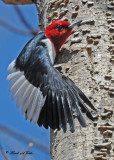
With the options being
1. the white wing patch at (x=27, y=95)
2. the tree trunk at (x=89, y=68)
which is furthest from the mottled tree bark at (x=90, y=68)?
the white wing patch at (x=27, y=95)

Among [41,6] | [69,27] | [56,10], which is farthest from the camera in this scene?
[41,6]

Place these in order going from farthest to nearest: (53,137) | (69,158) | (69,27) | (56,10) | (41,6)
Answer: (41,6)
(56,10)
(69,27)
(53,137)
(69,158)

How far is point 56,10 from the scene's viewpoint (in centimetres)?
234

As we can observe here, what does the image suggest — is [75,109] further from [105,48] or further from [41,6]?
[41,6]

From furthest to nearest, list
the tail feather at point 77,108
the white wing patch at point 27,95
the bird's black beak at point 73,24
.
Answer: the bird's black beak at point 73,24
the white wing patch at point 27,95
the tail feather at point 77,108

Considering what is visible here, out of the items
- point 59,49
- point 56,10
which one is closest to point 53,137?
point 59,49

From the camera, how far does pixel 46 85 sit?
196cm

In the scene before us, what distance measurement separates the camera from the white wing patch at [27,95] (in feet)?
6.28

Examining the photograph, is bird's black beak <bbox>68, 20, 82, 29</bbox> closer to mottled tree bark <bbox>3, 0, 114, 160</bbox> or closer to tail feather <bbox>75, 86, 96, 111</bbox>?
mottled tree bark <bbox>3, 0, 114, 160</bbox>

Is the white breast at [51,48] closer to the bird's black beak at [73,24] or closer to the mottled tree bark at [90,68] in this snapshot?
A: the mottled tree bark at [90,68]

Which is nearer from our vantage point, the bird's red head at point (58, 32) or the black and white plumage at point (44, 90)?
the black and white plumage at point (44, 90)

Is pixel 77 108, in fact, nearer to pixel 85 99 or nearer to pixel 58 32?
pixel 85 99

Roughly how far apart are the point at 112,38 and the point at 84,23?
6.5 inches

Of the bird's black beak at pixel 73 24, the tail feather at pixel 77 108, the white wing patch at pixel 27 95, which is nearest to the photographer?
the tail feather at pixel 77 108
